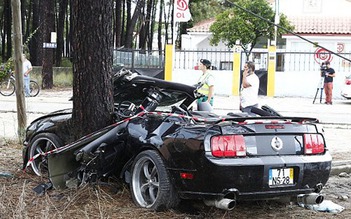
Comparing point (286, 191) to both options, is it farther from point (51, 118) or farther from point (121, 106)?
point (51, 118)

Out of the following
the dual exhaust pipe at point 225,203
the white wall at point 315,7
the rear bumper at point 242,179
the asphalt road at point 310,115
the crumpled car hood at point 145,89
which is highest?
the white wall at point 315,7

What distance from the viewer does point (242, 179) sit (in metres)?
5.14

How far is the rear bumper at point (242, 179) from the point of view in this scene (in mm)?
5113

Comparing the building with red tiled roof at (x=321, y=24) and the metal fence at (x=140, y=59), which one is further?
the building with red tiled roof at (x=321, y=24)

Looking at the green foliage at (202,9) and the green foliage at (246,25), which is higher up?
the green foliage at (202,9)

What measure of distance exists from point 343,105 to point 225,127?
62.4 feet

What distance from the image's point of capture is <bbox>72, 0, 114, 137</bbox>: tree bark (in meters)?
6.39

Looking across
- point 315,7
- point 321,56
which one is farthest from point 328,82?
point 315,7

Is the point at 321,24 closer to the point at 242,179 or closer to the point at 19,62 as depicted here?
the point at 19,62

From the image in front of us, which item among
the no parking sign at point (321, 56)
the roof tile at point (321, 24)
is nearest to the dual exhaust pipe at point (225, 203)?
the no parking sign at point (321, 56)

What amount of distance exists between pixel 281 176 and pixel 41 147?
10.1 feet

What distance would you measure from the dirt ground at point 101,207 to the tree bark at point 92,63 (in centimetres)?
84

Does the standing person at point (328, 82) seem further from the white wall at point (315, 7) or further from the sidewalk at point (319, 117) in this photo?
the white wall at point (315, 7)

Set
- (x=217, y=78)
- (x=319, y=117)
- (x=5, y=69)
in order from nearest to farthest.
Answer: (x=5, y=69), (x=319, y=117), (x=217, y=78)
